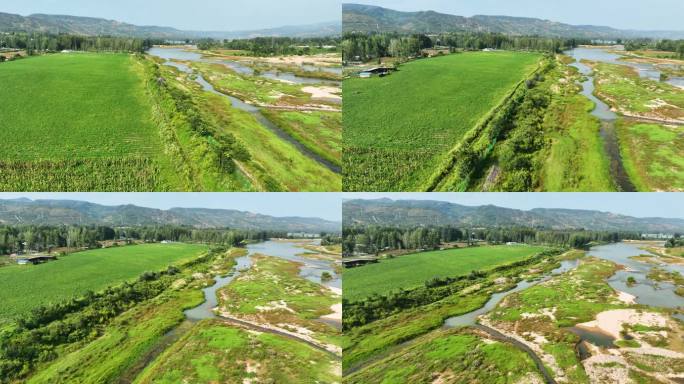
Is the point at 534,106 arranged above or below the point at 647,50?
below

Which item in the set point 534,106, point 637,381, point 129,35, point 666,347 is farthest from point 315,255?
point 129,35

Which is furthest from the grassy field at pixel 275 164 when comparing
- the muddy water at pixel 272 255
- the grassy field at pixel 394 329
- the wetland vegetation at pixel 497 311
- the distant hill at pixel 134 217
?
the grassy field at pixel 394 329

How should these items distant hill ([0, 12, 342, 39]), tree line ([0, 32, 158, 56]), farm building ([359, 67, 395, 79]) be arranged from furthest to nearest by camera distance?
1. tree line ([0, 32, 158, 56])
2. distant hill ([0, 12, 342, 39])
3. farm building ([359, 67, 395, 79])

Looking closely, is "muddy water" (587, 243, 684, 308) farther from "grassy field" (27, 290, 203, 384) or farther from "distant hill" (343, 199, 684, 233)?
"grassy field" (27, 290, 203, 384)

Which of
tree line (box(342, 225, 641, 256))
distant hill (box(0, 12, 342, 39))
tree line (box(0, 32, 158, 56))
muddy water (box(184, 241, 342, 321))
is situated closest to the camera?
tree line (box(342, 225, 641, 256))

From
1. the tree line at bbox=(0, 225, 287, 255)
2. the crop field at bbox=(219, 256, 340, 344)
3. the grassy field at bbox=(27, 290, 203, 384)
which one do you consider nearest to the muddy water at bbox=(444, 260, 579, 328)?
the crop field at bbox=(219, 256, 340, 344)

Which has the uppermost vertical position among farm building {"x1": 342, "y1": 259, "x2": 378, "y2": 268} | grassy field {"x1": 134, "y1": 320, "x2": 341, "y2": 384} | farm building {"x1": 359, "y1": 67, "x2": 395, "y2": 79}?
farm building {"x1": 359, "y1": 67, "x2": 395, "y2": 79}

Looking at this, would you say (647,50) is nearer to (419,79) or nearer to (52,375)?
(419,79)

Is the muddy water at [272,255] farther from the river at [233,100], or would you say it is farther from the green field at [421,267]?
the river at [233,100]
